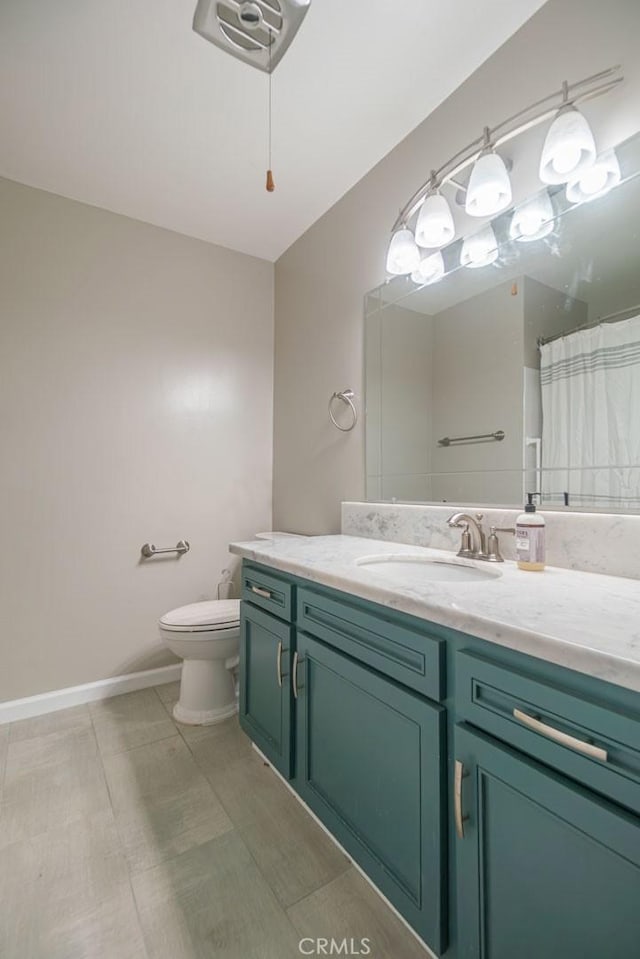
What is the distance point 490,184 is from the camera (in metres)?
1.25

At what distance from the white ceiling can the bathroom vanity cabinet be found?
5.74ft

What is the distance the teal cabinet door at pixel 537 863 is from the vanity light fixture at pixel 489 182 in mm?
1446

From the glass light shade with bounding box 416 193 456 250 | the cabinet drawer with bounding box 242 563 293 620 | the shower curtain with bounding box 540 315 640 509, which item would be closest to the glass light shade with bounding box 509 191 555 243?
the glass light shade with bounding box 416 193 456 250

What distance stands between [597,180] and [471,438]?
0.78 m

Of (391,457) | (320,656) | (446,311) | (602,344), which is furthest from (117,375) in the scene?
(602,344)

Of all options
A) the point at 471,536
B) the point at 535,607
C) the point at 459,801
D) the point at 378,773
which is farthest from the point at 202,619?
the point at 535,607

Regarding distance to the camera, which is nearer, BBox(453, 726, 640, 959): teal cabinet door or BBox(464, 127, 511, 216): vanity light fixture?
BBox(453, 726, 640, 959): teal cabinet door

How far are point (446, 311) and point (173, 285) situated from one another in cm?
159

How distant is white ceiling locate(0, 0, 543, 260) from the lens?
128 centimetres

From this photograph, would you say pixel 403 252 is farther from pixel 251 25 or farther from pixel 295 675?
pixel 295 675

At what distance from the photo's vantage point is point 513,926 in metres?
0.66

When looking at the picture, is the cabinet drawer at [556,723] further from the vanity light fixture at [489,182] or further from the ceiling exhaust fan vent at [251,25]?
the ceiling exhaust fan vent at [251,25]

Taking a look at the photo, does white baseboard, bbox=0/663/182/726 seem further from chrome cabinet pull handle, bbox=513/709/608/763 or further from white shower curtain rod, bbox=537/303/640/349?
white shower curtain rod, bbox=537/303/640/349

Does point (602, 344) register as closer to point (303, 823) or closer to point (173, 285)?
point (303, 823)
